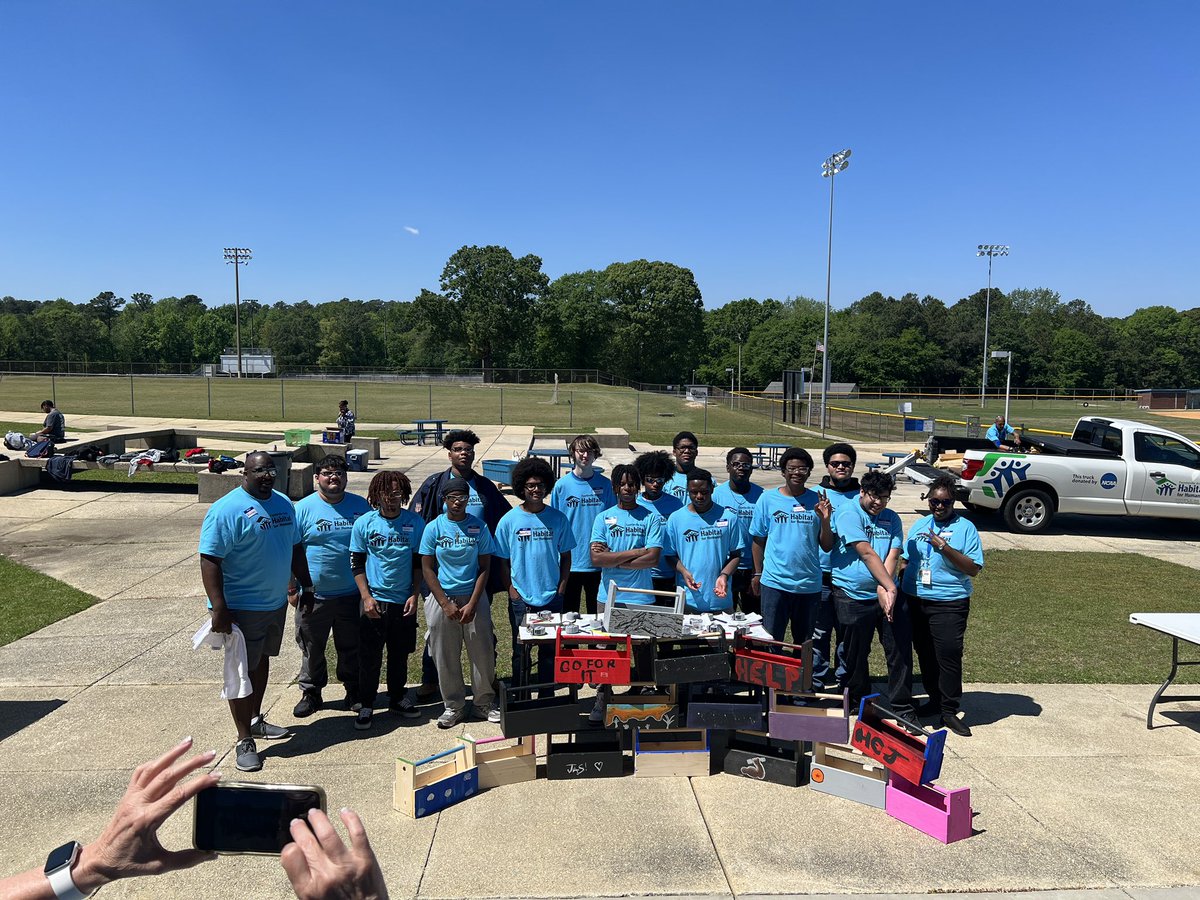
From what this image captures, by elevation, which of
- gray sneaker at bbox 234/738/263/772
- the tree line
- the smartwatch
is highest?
the tree line

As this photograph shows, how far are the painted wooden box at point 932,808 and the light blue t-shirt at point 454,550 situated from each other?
294cm

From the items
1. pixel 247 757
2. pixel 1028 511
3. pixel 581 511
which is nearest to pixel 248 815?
pixel 247 757

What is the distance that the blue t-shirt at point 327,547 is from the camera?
5.66 metres

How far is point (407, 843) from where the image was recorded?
421 centimetres

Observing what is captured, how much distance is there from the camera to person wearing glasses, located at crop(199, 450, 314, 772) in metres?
4.92

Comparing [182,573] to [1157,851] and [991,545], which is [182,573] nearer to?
[1157,851]

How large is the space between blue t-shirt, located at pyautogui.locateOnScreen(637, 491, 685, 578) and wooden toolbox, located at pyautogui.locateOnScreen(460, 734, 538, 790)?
1.61m

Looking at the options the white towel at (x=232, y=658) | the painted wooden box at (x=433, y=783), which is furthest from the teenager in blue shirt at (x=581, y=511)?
the white towel at (x=232, y=658)

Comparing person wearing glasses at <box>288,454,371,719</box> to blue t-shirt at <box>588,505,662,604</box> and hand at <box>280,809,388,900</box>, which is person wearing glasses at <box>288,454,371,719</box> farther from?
hand at <box>280,809,388,900</box>

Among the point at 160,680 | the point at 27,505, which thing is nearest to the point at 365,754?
the point at 160,680

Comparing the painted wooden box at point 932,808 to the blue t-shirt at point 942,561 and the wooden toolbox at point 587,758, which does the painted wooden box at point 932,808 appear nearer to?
the blue t-shirt at point 942,561

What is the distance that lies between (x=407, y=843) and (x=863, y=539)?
11.4 ft

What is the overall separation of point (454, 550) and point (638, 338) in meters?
89.0

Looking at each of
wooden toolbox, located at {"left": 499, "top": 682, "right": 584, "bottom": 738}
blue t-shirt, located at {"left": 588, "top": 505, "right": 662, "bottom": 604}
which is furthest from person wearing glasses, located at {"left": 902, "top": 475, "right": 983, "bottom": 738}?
wooden toolbox, located at {"left": 499, "top": 682, "right": 584, "bottom": 738}
